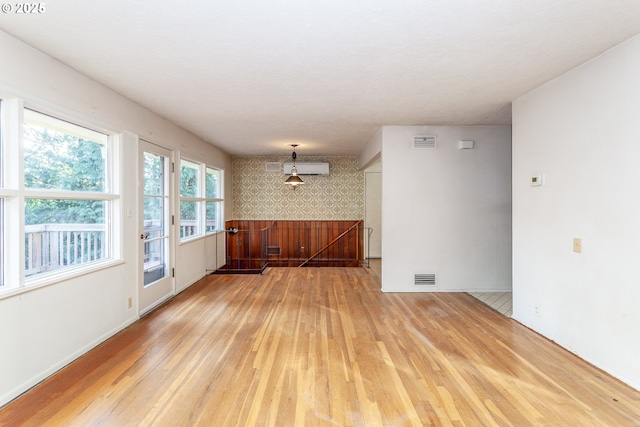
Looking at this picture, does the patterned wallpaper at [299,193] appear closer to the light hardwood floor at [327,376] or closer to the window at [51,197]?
the light hardwood floor at [327,376]

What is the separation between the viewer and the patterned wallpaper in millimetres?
8680

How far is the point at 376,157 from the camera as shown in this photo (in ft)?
20.0

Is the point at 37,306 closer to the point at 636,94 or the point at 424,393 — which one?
the point at 424,393

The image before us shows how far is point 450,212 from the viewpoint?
5438 mm

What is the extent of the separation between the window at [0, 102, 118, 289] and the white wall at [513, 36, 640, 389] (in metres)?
4.61

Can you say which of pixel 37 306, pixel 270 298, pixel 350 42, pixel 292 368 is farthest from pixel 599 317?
pixel 37 306

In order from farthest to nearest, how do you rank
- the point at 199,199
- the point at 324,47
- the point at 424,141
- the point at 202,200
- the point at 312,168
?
the point at 312,168 < the point at 202,200 < the point at 199,199 < the point at 424,141 < the point at 324,47

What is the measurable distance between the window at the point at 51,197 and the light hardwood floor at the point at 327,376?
919 millimetres

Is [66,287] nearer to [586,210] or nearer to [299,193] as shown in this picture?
[586,210]

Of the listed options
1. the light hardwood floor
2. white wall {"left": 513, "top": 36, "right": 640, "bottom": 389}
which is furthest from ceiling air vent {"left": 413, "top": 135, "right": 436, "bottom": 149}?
the light hardwood floor

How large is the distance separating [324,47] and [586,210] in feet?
8.81

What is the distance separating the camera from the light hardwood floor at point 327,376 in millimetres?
2207

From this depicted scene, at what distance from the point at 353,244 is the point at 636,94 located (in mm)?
6633

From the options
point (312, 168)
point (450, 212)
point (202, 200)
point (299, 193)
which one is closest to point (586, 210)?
point (450, 212)
